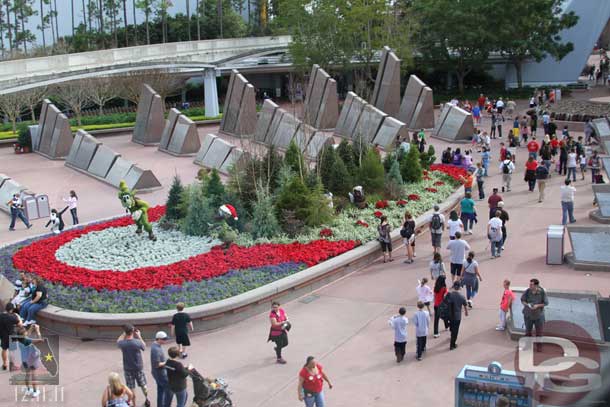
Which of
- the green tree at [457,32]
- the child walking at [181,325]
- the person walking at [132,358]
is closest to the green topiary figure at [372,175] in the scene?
the child walking at [181,325]

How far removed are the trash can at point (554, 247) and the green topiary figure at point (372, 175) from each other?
6.96 metres

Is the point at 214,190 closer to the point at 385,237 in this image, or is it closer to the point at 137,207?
the point at 137,207

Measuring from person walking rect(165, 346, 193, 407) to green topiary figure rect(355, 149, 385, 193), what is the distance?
517 inches

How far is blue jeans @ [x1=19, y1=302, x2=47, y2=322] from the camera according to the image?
14.1 m

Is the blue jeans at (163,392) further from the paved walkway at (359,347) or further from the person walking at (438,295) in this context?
the person walking at (438,295)

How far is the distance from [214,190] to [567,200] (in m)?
9.55

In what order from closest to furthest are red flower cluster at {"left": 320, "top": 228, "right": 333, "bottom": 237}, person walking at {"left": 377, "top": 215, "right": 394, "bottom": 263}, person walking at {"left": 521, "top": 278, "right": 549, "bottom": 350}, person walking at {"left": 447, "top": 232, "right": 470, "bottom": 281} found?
person walking at {"left": 521, "top": 278, "right": 549, "bottom": 350} < person walking at {"left": 447, "top": 232, "right": 470, "bottom": 281} < person walking at {"left": 377, "top": 215, "right": 394, "bottom": 263} < red flower cluster at {"left": 320, "top": 228, "right": 333, "bottom": 237}

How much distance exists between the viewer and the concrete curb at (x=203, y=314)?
13.2m

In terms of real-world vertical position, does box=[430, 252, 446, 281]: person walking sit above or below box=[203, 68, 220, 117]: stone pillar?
below

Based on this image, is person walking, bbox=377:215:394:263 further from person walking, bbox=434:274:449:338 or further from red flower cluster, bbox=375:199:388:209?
person walking, bbox=434:274:449:338

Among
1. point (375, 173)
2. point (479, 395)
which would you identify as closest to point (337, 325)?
point (479, 395)

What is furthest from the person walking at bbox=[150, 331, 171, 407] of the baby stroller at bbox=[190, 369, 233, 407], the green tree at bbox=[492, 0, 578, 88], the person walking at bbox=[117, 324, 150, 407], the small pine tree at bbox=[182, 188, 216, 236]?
the green tree at bbox=[492, 0, 578, 88]

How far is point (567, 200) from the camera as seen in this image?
1873 cm

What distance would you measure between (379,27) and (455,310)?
38686mm
